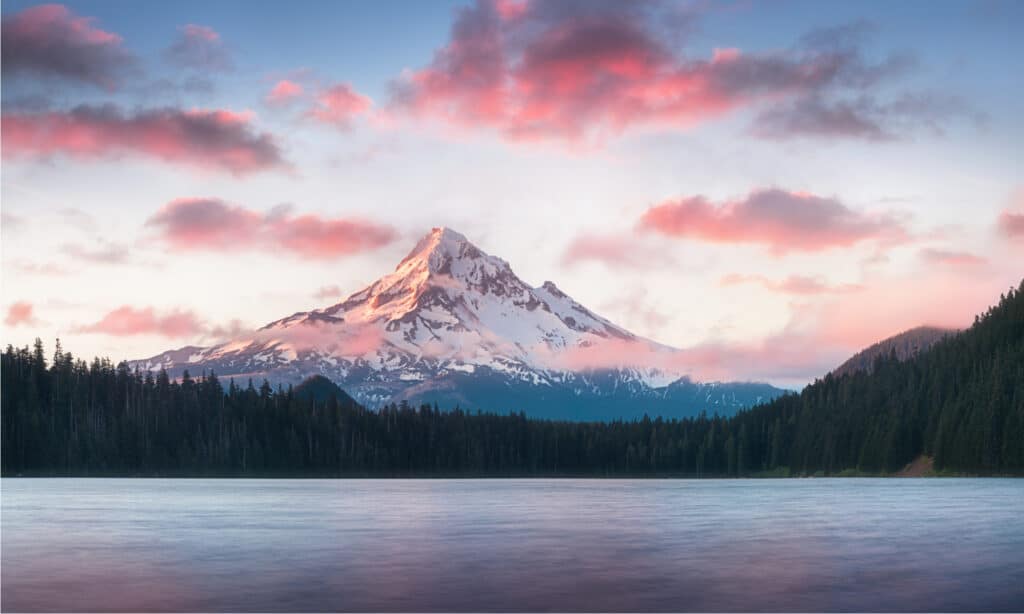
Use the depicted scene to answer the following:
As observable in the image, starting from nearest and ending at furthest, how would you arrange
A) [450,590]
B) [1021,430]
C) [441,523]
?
[450,590], [441,523], [1021,430]

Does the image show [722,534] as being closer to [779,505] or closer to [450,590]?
[450,590]

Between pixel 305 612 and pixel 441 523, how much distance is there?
1563 inches

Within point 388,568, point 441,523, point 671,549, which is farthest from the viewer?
point 441,523

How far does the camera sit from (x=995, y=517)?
75.9 metres

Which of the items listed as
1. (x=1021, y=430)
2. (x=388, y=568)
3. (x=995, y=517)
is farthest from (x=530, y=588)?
(x=1021, y=430)

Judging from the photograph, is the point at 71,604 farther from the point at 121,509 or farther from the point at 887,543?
the point at 121,509

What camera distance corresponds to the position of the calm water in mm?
35438

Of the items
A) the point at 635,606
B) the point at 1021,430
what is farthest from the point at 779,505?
the point at 1021,430

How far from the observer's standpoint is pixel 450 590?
37.6 metres

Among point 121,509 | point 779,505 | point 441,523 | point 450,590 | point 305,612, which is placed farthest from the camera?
point 779,505

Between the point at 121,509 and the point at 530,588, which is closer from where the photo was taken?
the point at 530,588

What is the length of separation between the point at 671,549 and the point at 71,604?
27.7 m

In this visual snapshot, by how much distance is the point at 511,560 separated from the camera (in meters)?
47.0

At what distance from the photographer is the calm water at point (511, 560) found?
1395 inches
